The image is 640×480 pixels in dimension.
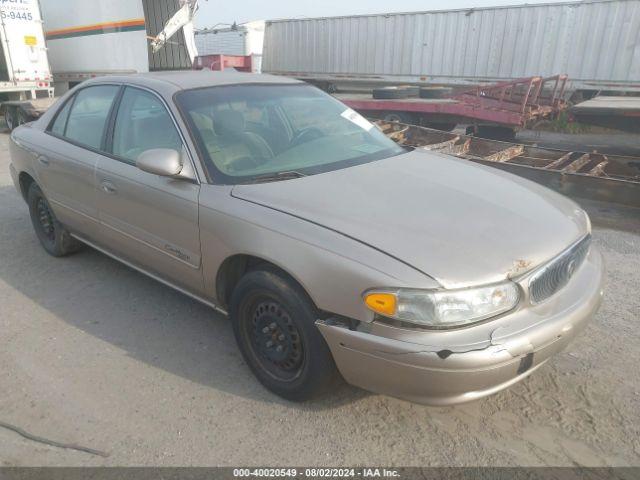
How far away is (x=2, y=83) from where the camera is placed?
11.5 m

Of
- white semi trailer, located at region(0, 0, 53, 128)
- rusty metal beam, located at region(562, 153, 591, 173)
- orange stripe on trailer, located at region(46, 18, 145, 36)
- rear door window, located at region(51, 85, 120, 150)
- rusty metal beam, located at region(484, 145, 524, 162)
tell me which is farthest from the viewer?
orange stripe on trailer, located at region(46, 18, 145, 36)

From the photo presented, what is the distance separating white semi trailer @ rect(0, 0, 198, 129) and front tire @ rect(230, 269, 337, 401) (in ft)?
36.8

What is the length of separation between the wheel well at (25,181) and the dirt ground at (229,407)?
4.62ft

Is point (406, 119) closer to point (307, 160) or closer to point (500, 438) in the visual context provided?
point (307, 160)

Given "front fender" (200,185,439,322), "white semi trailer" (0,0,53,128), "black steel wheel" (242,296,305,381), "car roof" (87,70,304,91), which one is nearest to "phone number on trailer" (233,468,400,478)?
"black steel wheel" (242,296,305,381)

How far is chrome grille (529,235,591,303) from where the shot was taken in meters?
2.31

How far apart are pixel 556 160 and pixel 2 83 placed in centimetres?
1178

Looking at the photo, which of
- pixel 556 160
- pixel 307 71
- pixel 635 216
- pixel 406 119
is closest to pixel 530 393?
pixel 635 216

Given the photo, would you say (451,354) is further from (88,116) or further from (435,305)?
(88,116)

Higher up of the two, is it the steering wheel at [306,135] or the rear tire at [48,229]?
the steering wheel at [306,135]

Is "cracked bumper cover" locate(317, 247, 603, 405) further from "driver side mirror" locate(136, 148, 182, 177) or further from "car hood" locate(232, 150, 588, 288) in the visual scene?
"driver side mirror" locate(136, 148, 182, 177)

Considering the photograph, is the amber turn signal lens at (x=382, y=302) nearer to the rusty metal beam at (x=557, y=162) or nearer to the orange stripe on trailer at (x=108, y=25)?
the rusty metal beam at (x=557, y=162)

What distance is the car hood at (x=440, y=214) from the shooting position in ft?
7.25

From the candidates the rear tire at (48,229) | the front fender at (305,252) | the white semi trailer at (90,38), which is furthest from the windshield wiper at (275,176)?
the white semi trailer at (90,38)
